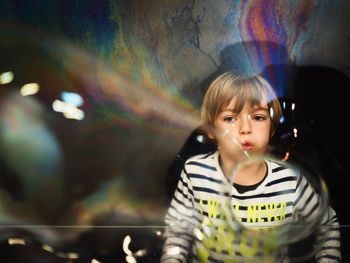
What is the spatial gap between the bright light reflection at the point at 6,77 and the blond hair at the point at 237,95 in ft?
1.59

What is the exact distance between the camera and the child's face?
72cm

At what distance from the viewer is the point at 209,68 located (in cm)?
77

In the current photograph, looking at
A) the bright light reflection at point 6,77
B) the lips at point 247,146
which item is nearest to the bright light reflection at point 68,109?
the bright light reflection at point 6,77

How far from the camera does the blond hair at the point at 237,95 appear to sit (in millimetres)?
726

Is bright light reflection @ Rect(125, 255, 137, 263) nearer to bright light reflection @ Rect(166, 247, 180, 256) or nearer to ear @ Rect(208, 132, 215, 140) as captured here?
bright light reflection @ Rect(166, 247, 180, 256)

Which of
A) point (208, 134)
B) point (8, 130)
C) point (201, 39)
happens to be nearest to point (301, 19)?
point (201, 39)

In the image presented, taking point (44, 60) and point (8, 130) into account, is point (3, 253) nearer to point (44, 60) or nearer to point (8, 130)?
point (8, 130)

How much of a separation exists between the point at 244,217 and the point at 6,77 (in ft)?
2.21

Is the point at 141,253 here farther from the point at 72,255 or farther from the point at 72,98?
the point at 72,98

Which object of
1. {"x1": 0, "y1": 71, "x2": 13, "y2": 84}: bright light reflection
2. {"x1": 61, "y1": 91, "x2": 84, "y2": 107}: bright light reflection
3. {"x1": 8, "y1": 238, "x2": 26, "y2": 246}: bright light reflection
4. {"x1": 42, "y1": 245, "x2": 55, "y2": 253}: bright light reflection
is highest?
{"x1": 0, "y1": 71, "x2": 13, "y2": 84}: bright light reflection

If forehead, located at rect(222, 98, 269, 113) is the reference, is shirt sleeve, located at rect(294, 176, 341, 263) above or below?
below

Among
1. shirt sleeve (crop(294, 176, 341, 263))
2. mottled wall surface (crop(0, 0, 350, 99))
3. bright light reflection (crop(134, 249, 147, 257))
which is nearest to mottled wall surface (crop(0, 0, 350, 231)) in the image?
mottled wall surface (crop(0, 0, 350, 99))

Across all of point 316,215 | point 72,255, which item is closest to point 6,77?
point 72,255

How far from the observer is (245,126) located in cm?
72
